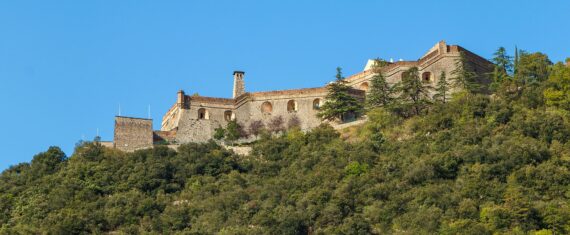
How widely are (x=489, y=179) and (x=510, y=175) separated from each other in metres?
0.87

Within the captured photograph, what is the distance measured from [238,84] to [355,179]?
18372 millimetres

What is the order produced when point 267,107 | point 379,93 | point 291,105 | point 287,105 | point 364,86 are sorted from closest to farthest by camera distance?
1. point 379,93
2. point 287,105
3. point 291,105
4. point 364,86
5. point 267,107

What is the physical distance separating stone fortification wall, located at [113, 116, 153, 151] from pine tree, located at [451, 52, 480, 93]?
1613 centimetres

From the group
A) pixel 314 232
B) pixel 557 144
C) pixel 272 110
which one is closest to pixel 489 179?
pixel 557 144

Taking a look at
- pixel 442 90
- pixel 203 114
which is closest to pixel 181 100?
pixel 203 114

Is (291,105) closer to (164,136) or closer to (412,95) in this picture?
(164,136)

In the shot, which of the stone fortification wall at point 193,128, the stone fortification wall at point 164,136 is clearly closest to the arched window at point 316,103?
the stone fortification wall at point 193,128

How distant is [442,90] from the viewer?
60.2m

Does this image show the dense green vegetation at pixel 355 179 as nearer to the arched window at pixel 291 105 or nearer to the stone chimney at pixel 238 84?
the arched window at pixel 291 105

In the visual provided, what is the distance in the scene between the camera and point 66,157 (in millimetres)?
60188

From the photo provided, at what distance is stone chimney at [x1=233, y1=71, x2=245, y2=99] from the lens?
6831cm

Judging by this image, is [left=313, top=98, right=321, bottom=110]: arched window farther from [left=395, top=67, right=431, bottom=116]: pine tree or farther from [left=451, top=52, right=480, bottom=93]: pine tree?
[left=451, top=52, right=480, bottom=93]: pine tree

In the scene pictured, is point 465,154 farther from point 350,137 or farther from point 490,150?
point 350,137

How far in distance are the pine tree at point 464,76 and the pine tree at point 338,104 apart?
524 cm
